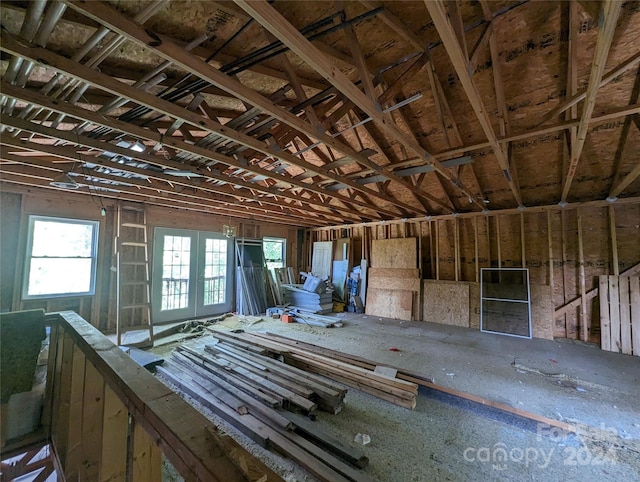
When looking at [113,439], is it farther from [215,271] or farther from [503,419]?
[215,271]

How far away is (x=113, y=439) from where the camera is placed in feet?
3.64

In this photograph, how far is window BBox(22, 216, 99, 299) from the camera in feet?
15.4

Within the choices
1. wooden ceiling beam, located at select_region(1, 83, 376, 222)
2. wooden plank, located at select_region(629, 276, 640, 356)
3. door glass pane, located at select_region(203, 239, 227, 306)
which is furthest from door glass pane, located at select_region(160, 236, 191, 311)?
wooden plank, located at select_region(629, 276, 640, 356)

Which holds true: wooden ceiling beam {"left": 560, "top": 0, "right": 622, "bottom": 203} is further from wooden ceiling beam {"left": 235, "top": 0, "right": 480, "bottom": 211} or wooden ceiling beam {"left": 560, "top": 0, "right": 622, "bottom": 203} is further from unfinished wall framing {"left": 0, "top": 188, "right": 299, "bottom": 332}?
unfinished wall framing {"left": 0, "top": 188, "right": 299, "bottom": 332}

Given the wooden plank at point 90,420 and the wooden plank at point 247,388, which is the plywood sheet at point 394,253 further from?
the wooden plank at point 90,420

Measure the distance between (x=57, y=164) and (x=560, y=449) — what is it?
647 centimetres

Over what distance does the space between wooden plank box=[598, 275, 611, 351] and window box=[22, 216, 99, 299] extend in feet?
32.0

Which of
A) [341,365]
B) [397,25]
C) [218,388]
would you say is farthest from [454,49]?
[218,388]

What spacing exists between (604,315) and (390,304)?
4118 mm

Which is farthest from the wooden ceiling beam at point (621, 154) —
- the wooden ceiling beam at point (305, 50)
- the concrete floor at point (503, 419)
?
the wooden ceiling beam at point (305, 50)

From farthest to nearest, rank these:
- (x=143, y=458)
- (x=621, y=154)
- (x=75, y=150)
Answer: (x=621, y=154)
(x=75, y=150)
(x=143, y=458)

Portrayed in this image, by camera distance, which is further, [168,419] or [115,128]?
[115,128]

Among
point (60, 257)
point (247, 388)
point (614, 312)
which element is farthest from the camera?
point (60, 257)

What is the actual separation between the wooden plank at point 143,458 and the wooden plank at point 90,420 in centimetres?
68
